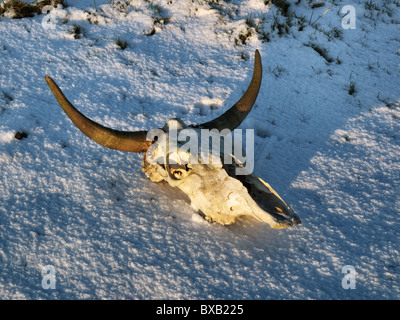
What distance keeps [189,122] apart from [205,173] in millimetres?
1277

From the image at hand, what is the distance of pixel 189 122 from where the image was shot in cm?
405

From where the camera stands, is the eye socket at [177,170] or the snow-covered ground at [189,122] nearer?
the snow-covered ground at [189,122]

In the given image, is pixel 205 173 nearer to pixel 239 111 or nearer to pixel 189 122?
pixel 239 111

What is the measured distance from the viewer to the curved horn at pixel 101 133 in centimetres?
276

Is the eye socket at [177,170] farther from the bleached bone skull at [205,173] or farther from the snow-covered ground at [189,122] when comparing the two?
the snow-covered ground at [189,122]

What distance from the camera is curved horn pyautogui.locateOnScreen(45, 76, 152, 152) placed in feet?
9.06

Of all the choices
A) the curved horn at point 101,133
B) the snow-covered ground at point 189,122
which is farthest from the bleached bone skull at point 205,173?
the snow-covered ground at point 189,122

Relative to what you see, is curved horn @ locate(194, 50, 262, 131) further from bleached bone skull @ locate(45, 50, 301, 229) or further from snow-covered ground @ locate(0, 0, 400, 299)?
snow-covered ground @ locate(0, 0, 400, 299)

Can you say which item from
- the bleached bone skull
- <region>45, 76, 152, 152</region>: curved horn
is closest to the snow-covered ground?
the bleached bone skull

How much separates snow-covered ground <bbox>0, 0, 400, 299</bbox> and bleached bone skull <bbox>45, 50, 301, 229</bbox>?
330 mm

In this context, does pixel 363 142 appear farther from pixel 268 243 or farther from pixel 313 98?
pixel 268 243

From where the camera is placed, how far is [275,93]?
4.44 meters

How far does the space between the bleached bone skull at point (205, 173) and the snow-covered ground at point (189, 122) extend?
13.0 inches
